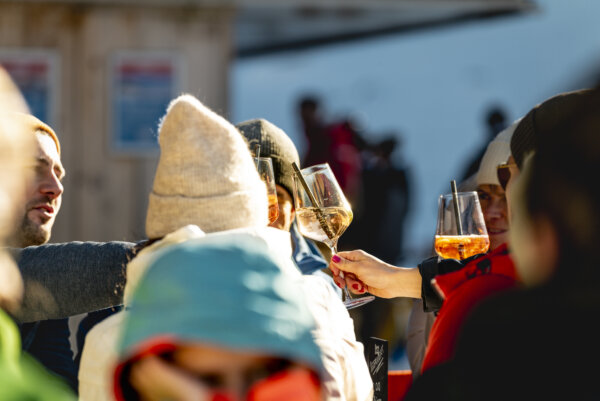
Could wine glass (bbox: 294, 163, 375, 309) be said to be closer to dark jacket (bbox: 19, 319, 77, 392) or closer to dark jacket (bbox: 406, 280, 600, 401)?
dark jacket (bbox: 19, 319, 77, 392)

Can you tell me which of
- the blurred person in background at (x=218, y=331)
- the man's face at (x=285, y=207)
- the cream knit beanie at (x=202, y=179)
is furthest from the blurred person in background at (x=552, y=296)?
the man's face at (x=285, y=207)

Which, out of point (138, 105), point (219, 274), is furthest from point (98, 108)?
point (219, 274)

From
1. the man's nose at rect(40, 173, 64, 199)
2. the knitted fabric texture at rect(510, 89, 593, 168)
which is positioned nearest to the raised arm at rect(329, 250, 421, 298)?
the knitted fabric texture at rect(510, 89, 593, 168)

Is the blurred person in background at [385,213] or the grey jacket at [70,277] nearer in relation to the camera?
the grey jacket at [70,277]

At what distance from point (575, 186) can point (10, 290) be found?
1.30m

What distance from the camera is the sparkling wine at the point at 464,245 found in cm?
260

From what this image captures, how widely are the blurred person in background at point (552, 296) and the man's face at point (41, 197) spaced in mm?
1681

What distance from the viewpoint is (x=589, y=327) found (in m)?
1.17

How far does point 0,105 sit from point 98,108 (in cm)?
587

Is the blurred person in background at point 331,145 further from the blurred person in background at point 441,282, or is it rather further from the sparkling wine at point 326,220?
the sparkling wine at point 326,220

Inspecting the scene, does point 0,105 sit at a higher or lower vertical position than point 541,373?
higher

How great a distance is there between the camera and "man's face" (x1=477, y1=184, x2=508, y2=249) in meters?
3.06

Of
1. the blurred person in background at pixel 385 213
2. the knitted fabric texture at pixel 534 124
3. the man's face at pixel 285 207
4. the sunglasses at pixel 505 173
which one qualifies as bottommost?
the blurred person in background at pixel 385 213

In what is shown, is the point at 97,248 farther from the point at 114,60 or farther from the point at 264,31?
the point at 264,31
